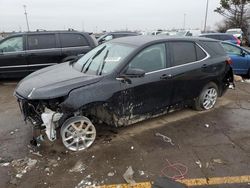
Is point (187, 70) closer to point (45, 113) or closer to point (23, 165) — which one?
point (45, 113)

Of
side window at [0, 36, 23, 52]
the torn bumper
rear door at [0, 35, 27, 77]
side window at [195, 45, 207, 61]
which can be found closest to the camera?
the torn bumper

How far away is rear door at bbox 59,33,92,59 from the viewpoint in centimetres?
904

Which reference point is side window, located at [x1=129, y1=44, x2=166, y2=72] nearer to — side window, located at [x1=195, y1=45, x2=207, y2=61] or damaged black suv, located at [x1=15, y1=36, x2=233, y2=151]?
damaged black suv, located at [x1=15, y1=36, x2=233, y2=151]

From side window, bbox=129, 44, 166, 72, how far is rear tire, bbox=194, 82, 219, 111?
1395 millimetres

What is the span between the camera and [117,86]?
4352 mm

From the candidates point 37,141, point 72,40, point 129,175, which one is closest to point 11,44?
point 72,40

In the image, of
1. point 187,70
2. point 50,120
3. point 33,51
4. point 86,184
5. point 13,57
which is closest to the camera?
point 86,184

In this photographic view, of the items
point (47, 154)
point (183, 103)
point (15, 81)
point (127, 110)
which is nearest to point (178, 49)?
point (183, 103)

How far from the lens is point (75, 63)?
18.1 ft

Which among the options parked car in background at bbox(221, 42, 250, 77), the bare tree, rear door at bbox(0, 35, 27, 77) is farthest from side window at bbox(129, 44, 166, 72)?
the bare tree

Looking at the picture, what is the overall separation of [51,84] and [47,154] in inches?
42.7

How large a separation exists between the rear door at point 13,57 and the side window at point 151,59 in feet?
17.4

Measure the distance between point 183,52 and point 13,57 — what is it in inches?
226

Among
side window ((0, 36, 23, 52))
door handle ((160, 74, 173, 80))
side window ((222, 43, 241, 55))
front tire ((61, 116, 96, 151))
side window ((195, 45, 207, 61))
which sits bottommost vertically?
front tire ((61, 116, 96, 151))
